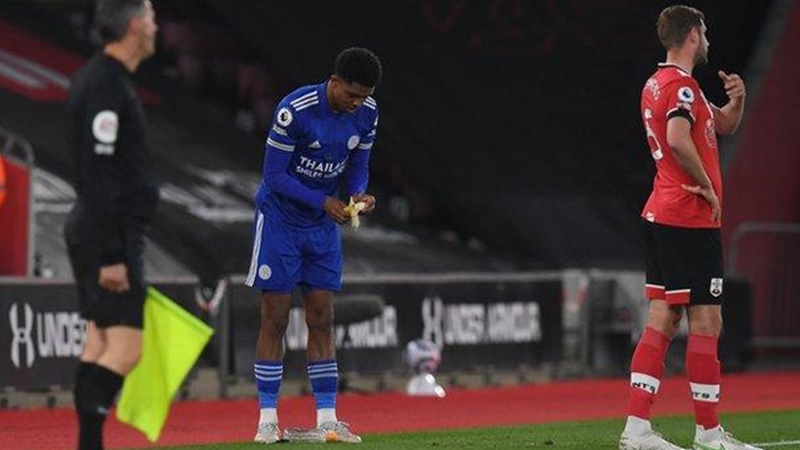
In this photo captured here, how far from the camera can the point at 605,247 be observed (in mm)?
25328

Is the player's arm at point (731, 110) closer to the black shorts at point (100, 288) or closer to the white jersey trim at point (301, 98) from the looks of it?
the white jersey trim at point (301, 98)

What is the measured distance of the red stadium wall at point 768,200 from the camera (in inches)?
973

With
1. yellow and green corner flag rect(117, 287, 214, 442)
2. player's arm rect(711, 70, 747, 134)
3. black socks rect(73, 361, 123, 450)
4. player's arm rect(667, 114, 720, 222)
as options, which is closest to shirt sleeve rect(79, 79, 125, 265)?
yellow and green corner flag rect(117, 287, 214, 442)

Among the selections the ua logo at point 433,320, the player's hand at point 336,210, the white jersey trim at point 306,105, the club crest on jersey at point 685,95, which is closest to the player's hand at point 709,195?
the club crest on jersey at point 685,95

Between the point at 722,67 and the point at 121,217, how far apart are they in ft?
52.2

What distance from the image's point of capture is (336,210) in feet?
38.5

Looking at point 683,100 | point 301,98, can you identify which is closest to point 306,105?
point 301,98

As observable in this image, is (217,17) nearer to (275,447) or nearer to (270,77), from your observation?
(270,77)

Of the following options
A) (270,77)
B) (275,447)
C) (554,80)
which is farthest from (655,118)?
→ (270,77)

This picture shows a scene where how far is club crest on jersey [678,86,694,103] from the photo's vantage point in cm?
1116

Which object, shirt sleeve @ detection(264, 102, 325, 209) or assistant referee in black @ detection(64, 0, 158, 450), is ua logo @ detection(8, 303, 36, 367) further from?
assistant referee in black @ detection(64, 0, 158, 450)

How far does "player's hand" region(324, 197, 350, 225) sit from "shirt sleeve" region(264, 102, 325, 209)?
0.12ft

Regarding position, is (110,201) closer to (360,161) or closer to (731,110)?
(360,161)

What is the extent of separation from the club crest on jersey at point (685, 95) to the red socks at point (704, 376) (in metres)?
1.30
